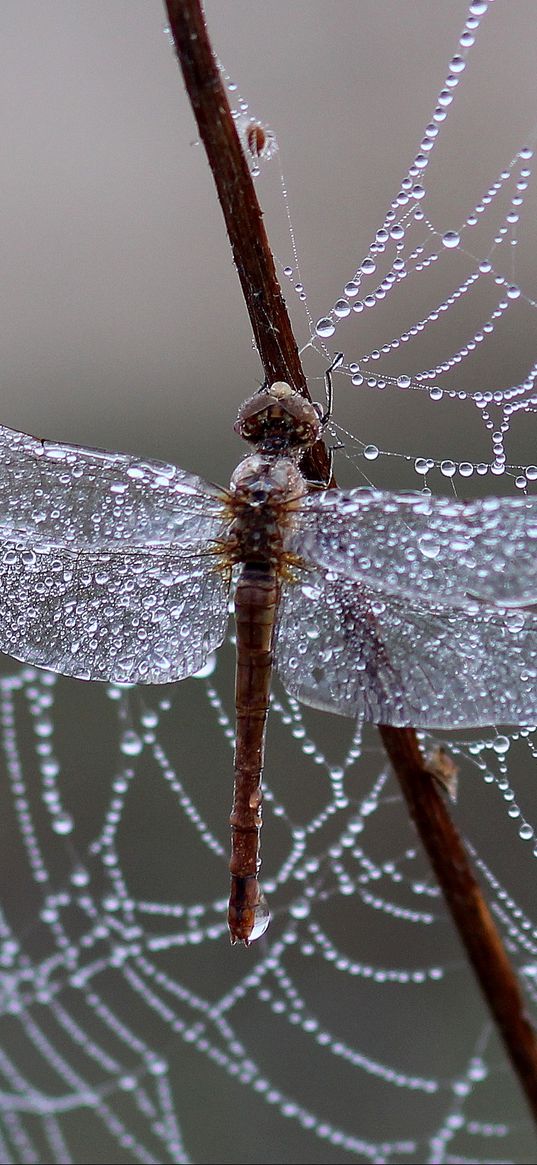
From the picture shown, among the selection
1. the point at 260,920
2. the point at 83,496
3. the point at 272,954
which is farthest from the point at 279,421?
the point at 272,954

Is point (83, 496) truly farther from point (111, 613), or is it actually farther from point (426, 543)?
point (426, 543)

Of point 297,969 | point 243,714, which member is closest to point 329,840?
point 297,969

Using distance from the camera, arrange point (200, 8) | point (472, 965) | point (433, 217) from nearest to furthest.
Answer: point (200, 8), point (472, 965), point (433, 217)

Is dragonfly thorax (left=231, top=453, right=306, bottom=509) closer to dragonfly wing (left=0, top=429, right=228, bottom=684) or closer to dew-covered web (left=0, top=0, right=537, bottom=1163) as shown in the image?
dragonfly wing (left=0, top=429, right=228, bottom=684)

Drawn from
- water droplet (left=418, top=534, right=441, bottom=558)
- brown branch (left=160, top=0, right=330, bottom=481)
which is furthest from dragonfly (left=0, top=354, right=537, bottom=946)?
brown branch (left=160, top=0, right=330, bottom=481)

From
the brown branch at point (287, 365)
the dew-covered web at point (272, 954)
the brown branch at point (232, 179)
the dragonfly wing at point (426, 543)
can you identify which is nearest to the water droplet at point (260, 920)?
the brown branch at point (287, 365)

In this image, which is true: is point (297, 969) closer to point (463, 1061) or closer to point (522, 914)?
point (463, 1061)

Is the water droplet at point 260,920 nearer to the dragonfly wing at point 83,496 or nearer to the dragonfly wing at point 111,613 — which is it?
the dragonfly wing at point 111,613
